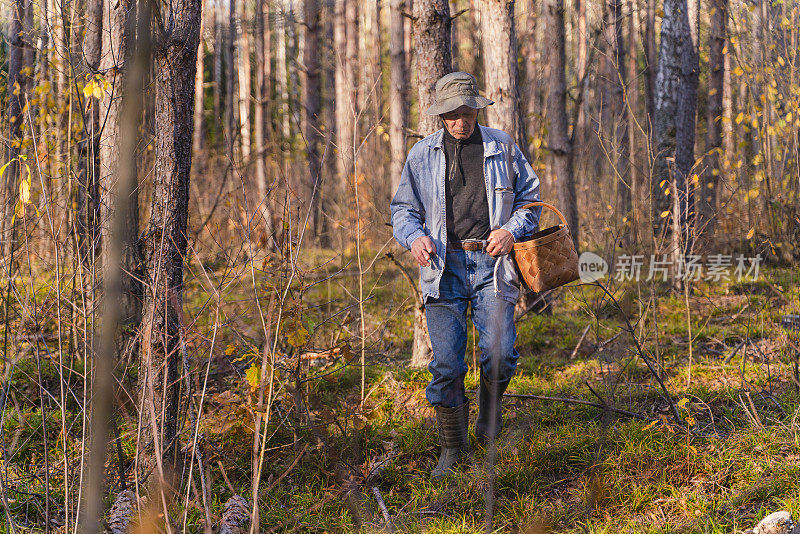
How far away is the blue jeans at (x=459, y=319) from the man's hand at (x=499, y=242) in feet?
0.42

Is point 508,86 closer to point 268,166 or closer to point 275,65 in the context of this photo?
point 268,166

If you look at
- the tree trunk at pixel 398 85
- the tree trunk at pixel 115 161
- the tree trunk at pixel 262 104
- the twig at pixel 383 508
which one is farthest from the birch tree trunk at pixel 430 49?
the tree trunk at pixel 398 85

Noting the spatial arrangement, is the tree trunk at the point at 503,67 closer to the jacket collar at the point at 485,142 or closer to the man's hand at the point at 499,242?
the jacket collar at the point at 485,142

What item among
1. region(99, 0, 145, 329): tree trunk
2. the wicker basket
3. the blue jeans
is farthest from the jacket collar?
region(99, 0, 145, 329): tree trunk

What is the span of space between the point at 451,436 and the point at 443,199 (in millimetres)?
1247

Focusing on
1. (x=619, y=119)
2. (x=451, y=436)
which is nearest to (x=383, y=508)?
(x=451, y=436)

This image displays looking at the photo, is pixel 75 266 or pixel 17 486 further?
pixel 17 486

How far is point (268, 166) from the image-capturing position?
13227 millimetres

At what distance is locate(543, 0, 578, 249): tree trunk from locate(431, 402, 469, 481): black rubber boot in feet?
14.8

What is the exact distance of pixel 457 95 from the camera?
3156 mm

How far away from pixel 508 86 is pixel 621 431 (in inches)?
137

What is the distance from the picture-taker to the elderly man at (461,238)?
323 centimetres

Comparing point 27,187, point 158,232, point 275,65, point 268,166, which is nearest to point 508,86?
point 158,232

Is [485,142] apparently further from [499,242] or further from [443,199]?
[499,242]
